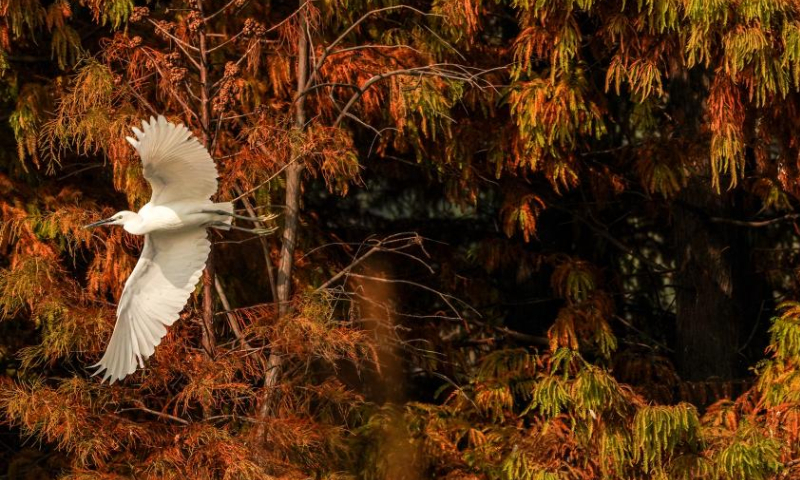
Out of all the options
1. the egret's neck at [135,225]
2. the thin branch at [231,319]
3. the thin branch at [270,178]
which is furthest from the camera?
the thin branch at [231,319]

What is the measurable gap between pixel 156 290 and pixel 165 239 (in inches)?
8.2

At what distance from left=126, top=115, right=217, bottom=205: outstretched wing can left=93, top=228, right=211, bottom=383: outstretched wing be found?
0.68 ft

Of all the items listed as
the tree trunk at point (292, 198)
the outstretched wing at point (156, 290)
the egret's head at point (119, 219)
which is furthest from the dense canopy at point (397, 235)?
the egret's head at point (119, 219)

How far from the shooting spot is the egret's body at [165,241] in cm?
561

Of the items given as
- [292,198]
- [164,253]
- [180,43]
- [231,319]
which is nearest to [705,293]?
[292,198]

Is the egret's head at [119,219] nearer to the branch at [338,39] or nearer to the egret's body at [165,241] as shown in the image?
the egret's body at [165,241]

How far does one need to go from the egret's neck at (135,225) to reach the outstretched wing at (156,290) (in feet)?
0.39

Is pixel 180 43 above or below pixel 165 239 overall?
above

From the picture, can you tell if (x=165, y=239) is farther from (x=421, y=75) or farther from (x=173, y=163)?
(x=421, y=75)

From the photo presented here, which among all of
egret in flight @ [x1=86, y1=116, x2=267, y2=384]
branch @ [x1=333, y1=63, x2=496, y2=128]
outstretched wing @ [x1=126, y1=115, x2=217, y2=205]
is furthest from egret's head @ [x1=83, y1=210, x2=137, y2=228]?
branch @ [x1=333, y1=63, x2=496, y2=128]

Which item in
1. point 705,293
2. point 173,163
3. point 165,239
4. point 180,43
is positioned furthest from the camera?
point 705,293

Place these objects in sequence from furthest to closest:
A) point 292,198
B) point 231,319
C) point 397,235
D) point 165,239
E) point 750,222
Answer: point 750,222 < point 397,235 < point 292,198 < point 231,319 < point 165,239

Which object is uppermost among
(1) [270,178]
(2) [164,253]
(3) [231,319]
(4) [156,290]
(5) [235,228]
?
(1) [270,178]

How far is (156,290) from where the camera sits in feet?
19.7
